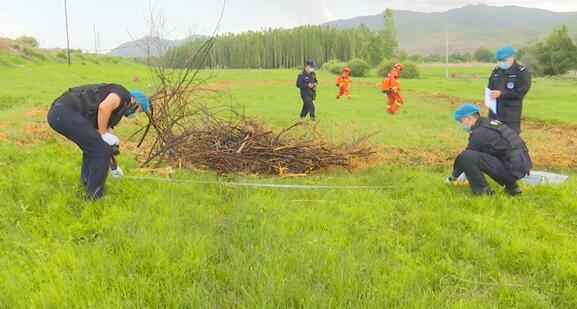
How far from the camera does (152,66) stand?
262 inches

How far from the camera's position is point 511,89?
20.0ft

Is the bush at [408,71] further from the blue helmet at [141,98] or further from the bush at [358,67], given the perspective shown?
the blue helmet at [141,98]

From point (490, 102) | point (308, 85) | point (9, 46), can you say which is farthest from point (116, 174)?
point (9, 46)

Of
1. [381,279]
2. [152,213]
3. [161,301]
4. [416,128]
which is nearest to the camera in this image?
[161,301]

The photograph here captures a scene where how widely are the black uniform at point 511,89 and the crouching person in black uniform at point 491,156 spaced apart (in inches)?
62.5

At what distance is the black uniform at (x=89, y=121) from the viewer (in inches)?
163

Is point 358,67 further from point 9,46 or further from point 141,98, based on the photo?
point 141,98

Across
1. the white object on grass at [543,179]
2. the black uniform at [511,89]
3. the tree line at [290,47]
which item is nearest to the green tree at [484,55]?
the tree line at [290,47]

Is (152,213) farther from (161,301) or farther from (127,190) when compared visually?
Answer: (161,301)

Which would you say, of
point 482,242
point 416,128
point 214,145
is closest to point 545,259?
point 482,242

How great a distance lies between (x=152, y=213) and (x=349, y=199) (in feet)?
6.93

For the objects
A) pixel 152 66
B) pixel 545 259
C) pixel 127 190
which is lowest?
pixel 545 259

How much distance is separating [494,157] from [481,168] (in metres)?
0.20

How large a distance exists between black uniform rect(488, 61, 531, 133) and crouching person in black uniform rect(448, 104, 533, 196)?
159 cm
